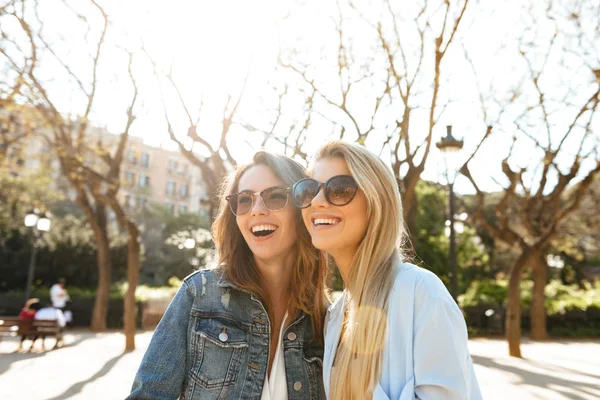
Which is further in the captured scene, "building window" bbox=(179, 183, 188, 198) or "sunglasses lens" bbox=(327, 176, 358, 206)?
"building window" bbox=(179, 183, 188, 198)

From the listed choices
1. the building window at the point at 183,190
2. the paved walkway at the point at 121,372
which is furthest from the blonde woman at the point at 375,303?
the building window at the point at 183,190

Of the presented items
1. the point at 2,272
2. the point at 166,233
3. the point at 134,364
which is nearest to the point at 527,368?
the point at 134,364

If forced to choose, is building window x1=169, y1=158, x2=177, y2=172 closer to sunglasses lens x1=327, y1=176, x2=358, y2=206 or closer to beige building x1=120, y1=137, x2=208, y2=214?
beige building x1=120, y1=137, x2=208, y2=214

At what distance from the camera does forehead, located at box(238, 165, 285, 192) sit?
2680 mm

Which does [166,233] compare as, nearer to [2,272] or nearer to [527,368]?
[2,272]

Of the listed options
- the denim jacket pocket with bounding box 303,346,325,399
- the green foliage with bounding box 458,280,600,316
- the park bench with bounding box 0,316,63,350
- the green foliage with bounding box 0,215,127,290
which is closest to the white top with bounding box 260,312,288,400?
the denim jacket pocket with bounding box 303,346,325,399

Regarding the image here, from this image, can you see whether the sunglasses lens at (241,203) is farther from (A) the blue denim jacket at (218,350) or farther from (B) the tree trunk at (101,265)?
(B) the tree trunk at (101,265)

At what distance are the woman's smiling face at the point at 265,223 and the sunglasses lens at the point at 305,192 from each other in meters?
0.20

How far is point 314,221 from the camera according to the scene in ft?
7.89

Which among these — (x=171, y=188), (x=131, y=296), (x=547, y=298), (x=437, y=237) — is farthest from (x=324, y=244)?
(x=171, y=188)

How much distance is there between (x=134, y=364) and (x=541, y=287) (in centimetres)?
1372

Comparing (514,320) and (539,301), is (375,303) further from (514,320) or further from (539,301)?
(539,301)

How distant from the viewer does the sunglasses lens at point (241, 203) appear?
2.68 m

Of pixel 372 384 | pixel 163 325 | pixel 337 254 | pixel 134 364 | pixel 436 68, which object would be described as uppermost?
pixel 436 68
